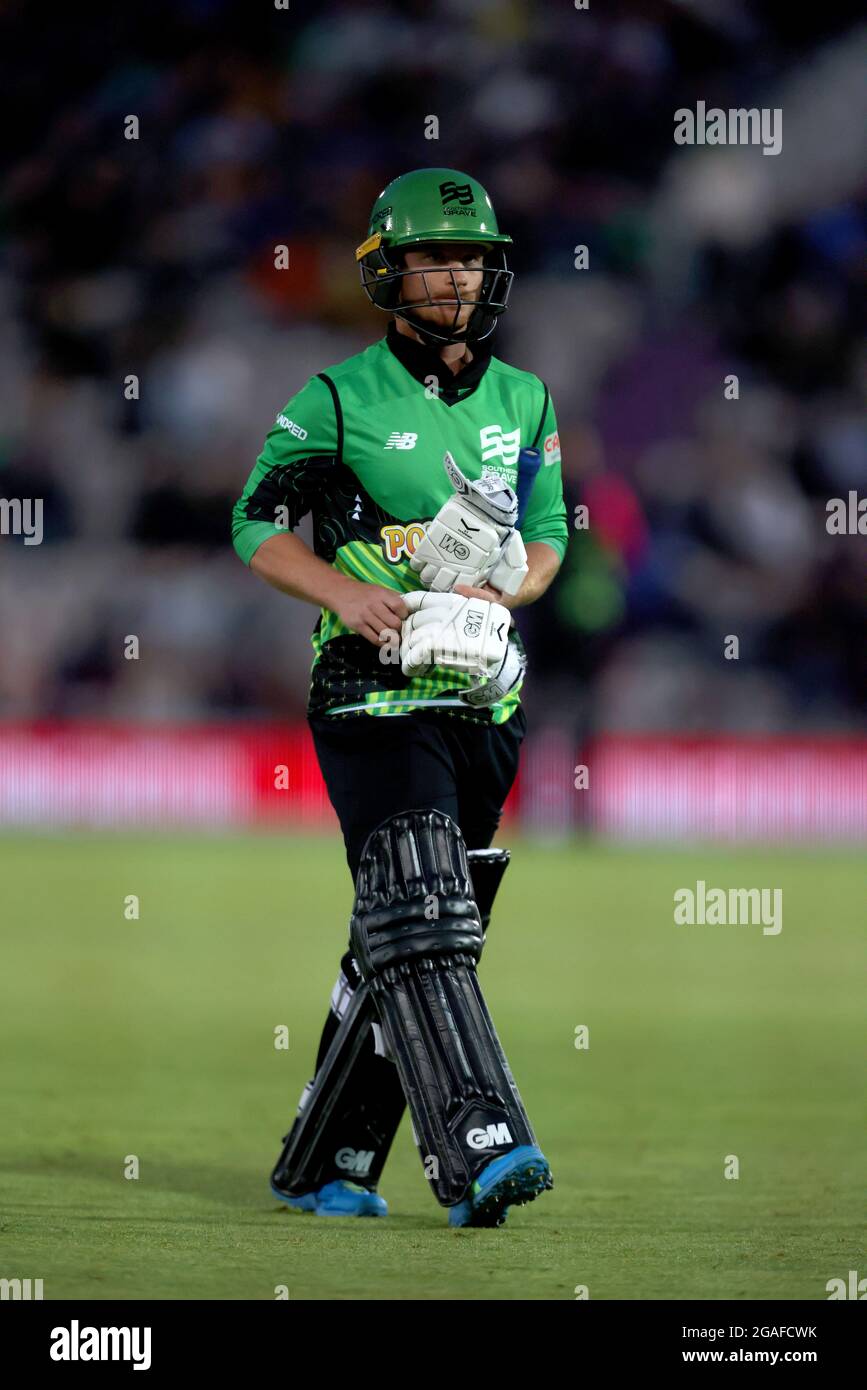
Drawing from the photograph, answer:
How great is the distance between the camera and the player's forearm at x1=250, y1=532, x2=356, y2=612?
479cm

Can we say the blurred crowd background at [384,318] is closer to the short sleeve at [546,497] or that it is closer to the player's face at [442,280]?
the short sleeve at [546,497]

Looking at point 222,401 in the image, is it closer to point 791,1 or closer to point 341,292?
point 341,292

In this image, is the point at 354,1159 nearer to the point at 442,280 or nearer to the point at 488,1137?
the point at 488,1137

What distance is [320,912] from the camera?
12352mm

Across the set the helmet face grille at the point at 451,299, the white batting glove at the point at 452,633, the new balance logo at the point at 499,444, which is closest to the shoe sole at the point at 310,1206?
the white batting glove at the point at 452,633

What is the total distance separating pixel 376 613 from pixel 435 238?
88 cm

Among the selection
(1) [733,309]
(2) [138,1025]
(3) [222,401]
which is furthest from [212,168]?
(2) [138,1025]

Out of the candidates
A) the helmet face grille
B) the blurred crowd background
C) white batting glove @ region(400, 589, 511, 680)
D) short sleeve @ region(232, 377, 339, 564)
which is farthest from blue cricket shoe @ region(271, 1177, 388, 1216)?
the blurred crowd background

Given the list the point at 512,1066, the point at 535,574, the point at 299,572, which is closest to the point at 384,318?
the point at 512,1066

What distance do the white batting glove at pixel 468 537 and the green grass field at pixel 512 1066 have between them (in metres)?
1.43

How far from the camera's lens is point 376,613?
4.73m

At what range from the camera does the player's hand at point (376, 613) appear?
471cm

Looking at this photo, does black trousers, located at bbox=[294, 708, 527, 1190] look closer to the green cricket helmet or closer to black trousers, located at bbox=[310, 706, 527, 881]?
black trousers, located at bbox=[310, 706, 527, 881]
